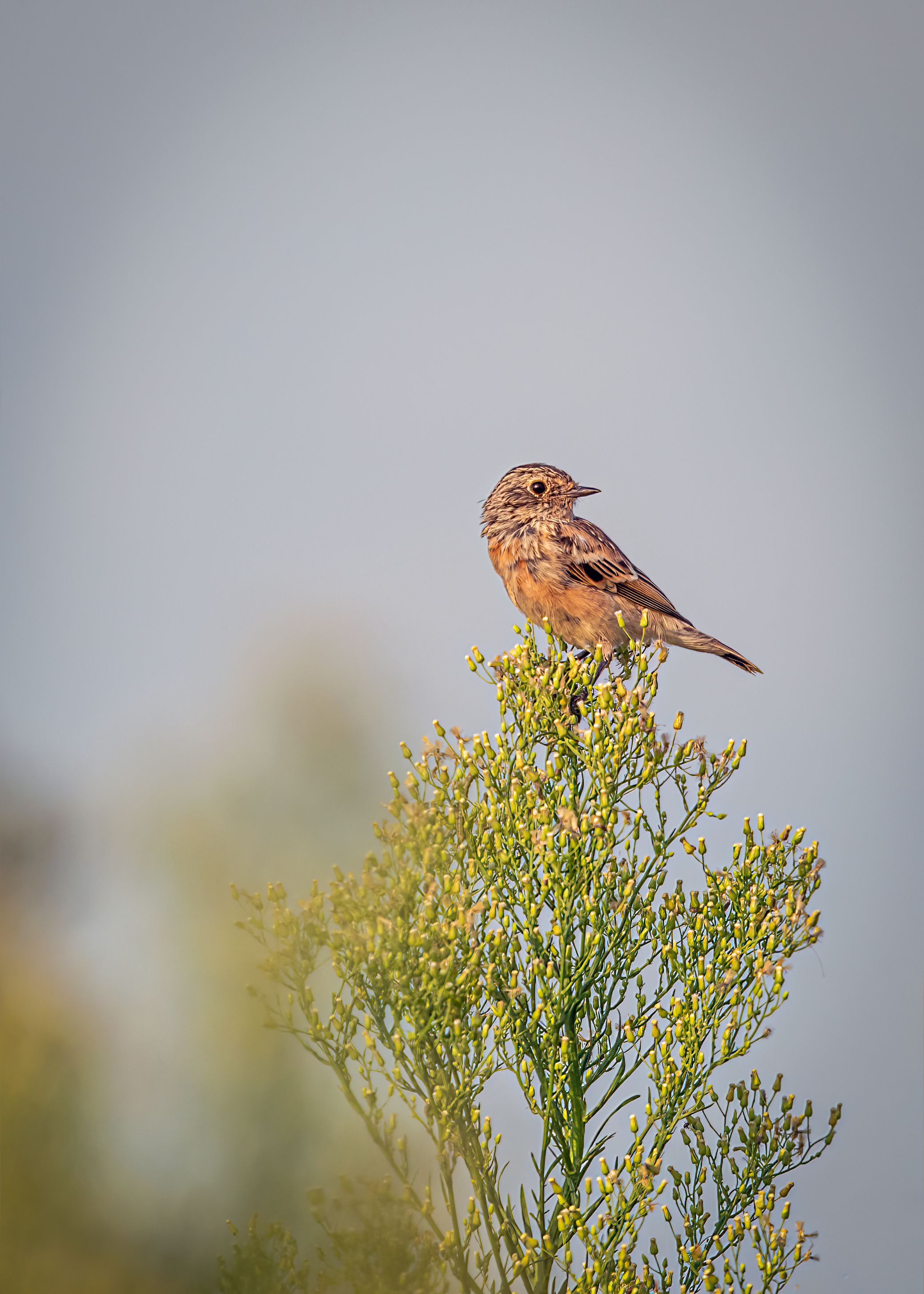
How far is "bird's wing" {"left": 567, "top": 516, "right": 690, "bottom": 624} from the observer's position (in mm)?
7375

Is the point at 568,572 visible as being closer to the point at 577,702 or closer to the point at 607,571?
the point at 607,571

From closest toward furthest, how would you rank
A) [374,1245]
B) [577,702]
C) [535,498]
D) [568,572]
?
[374,1245]
[577,702]
[568,572]
[535,498]

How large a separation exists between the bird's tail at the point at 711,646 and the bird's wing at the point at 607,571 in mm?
106

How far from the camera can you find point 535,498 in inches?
301

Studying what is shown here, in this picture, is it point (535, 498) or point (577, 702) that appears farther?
point (535, 498)

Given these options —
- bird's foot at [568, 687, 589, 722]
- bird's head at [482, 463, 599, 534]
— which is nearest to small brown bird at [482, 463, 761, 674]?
bird's head at [482, 463, 599, 534]

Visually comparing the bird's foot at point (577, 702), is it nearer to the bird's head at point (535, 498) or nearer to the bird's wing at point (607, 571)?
the bird's wing at point (607, 571)

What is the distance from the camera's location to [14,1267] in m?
7.61

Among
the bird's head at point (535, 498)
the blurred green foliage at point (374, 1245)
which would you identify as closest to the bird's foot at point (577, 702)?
the bird's head at point (535, 498)

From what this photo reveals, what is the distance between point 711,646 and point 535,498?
167 cm

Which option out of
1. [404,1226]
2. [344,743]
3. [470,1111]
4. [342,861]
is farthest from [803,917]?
[344,743]

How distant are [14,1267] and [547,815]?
5478mm

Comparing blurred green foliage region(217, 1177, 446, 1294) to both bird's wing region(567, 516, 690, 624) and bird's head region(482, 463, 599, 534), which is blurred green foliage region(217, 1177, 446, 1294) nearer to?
bird's wing region(567, 516, 690, 624)

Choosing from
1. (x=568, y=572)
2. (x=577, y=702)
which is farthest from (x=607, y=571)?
(x=577, y=702)
